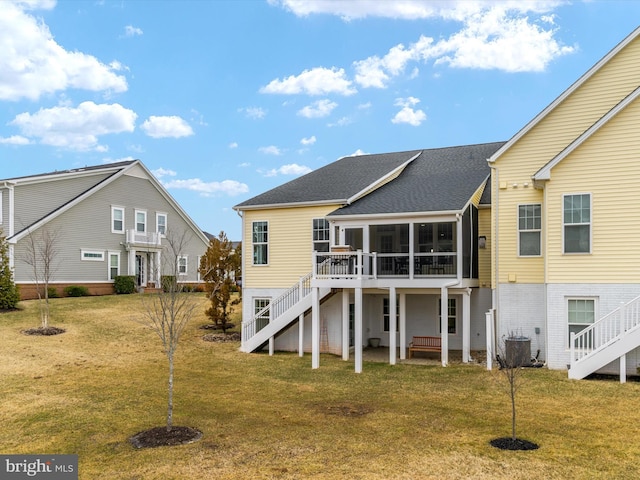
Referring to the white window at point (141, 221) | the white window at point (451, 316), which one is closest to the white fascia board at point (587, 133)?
the white window at point (451, 316)

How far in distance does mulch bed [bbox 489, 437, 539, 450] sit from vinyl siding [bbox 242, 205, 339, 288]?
1165 centimetres

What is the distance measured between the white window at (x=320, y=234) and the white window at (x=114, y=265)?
1818cm

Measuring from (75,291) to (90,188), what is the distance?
6.54m

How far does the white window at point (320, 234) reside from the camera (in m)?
19.9

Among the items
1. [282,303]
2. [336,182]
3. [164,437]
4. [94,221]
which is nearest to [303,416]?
[164,437]

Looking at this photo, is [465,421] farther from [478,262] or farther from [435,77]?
[435,77]

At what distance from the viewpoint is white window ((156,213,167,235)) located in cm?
3650

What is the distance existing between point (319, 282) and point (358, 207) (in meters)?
3.19

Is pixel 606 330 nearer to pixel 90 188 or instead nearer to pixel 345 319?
pixel 345 319

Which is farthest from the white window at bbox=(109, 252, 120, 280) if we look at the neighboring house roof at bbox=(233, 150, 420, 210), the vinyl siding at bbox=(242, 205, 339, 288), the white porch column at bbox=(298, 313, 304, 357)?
the white porch column at bbox=(298, 313, 304, 357)

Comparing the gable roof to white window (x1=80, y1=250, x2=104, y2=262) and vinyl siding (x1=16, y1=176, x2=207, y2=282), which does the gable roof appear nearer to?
vinyl siding (x1=16, y1=176, x2=207, y2=282)

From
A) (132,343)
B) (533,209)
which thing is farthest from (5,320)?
(533,209)

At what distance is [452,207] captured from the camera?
16.7 metres

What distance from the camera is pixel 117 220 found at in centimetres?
3344
